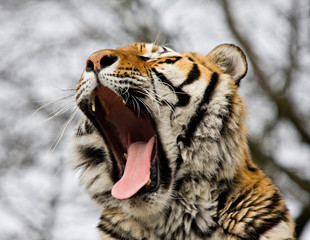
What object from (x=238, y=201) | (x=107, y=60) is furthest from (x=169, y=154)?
(x=107, y=60)

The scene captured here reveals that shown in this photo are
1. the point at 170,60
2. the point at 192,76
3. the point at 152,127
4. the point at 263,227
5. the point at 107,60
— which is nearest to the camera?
the point at 263,227

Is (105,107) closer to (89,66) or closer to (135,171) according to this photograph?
(89,66)

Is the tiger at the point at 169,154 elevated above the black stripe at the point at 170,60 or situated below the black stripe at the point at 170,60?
below

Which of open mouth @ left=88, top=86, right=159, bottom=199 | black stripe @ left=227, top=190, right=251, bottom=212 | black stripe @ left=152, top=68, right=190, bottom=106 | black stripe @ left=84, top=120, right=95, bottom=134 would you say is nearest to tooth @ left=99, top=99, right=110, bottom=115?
open mouth @ left=88, top=86, right=159, bottom=199

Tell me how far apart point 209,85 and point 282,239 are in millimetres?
1331

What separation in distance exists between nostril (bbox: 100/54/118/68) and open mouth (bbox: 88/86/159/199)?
0.63ft

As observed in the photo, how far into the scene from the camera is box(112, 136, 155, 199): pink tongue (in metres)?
3.52

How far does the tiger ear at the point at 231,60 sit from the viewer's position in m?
4.11

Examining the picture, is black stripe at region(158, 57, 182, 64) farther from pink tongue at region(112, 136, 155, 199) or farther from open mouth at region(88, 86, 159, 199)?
pink tongue at region(112, 136, 155, 199)

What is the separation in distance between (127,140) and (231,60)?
Result: 1.18 metres

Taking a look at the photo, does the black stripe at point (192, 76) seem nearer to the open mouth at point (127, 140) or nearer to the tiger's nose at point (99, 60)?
the open mouth at point (127, 140)

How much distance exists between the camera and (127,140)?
407cm

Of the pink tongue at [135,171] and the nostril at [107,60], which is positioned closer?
the pink tongue at [135,171]

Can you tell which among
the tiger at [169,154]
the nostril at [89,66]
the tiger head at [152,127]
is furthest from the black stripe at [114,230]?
the nostril at [89,66]
